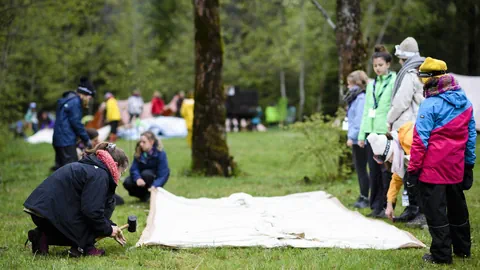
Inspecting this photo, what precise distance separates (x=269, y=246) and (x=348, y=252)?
2.48ft

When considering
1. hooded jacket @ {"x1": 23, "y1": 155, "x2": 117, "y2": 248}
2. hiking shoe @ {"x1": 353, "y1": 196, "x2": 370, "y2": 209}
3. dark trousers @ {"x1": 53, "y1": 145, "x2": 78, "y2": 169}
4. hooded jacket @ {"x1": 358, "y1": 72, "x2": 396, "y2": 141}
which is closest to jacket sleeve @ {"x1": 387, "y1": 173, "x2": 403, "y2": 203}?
hooded jacket @ {"x1": 358, "y1": 72, "x2": 396, "y2": 141}

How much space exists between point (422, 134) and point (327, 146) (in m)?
6.16

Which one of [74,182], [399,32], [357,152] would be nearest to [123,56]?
[399,32]

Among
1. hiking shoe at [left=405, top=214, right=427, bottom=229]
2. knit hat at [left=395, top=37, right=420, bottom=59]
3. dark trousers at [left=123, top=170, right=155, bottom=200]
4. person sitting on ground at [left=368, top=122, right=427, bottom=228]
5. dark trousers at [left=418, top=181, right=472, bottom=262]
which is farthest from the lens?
dark trousers at [left=123, top=170, right=155, bottom=200]

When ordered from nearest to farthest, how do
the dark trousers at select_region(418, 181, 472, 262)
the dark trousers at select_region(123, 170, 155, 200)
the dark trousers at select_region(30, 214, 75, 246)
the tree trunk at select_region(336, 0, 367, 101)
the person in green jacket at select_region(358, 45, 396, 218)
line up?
the dark trousers at select_region(418, 181, 472, 262)
the dark trousers at select_region(30, 214, 75, 246)
the person in green jacket at select_region(358, 45, 396, 218)
the dark trousers at select_region(123, 170, 155, 200)
the tree trunk at select_region(336, 0, 367, 101)

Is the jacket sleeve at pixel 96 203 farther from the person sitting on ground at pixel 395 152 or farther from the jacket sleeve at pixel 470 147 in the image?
the jacket sleeve at pixel 470 147

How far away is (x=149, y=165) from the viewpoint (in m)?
9.16

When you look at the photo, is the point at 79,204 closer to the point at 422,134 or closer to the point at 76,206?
the point at 76,206

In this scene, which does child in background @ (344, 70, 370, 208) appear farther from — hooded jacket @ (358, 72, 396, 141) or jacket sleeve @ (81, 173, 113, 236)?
jacket sleeve @ (81, 173, 113, 236)

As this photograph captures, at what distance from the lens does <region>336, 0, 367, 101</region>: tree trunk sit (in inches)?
464

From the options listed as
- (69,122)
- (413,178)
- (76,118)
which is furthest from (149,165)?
(413,178)

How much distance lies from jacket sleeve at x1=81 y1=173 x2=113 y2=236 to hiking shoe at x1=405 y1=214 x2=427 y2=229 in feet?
11.6

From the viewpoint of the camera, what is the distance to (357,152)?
877 centimetres

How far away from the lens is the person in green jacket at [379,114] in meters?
7.85
